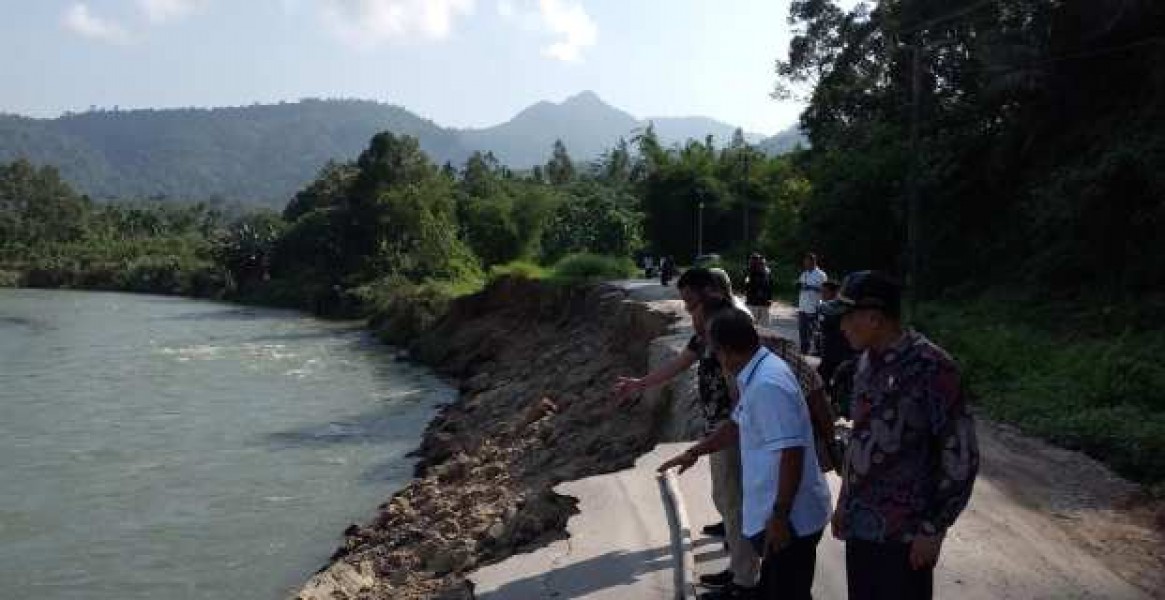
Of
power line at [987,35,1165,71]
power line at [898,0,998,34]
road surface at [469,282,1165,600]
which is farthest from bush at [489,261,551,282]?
road surface at [469,282,1165,600]

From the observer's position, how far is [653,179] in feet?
150

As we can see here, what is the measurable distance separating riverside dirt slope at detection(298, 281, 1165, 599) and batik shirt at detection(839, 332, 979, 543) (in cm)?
267

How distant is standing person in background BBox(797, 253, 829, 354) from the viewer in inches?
531

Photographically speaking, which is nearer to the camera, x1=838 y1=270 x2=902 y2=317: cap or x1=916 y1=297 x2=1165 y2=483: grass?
x1=838 y1=270 x2=902 y2=317: cap

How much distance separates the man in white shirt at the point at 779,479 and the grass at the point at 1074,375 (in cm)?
710

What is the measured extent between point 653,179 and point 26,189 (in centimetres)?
7412

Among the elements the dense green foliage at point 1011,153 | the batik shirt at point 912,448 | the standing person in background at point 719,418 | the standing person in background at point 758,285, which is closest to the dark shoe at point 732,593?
the standing person in background at point 719,418

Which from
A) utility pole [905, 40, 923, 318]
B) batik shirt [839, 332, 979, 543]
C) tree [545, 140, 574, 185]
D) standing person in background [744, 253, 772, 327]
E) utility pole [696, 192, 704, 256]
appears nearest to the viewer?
batik shirt [839, 332, 979, 543]

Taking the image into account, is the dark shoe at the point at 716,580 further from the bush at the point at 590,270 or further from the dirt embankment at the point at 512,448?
the bush at the point at 590,270

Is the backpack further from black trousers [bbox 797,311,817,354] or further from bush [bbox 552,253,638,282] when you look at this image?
bush [bbox 552,253,638,282]

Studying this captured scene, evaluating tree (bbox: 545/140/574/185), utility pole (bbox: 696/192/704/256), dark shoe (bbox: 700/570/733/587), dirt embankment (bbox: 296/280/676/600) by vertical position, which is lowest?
dirt embankment (bbox: 296/280/676/600)

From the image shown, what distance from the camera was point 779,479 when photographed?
391cm

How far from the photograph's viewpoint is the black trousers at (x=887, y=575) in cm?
348

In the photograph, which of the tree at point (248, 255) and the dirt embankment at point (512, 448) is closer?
the dirt embankment at point (512, 448)
